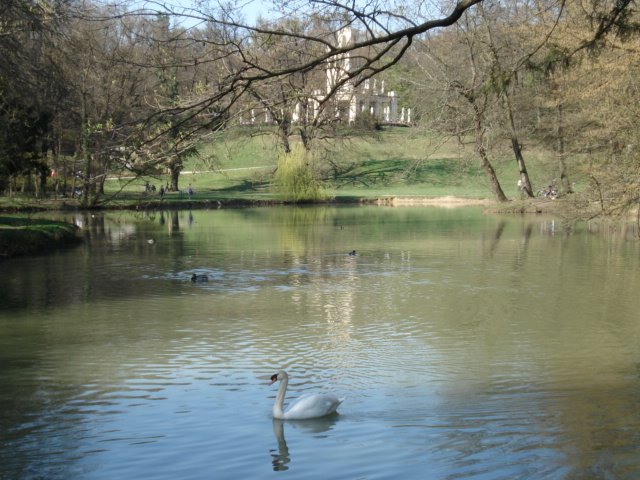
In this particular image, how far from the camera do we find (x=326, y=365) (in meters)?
12.4

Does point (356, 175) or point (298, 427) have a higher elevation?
point (356, 175)

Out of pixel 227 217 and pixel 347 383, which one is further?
pixel 227 217

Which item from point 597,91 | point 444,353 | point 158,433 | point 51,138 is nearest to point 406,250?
point 597,91

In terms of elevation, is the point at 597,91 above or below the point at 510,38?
below

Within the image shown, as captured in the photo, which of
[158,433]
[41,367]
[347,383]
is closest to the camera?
[158,433]

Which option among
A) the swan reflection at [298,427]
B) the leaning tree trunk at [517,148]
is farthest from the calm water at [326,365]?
the leaning tree trunk at [517,148]

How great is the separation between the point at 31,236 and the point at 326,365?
55.7 ft

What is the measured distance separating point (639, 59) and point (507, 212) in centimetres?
2378

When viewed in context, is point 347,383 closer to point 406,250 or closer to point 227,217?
point 406,250

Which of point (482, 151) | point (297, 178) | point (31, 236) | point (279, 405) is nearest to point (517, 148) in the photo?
point (482, 151)

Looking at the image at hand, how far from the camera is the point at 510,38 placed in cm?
3734

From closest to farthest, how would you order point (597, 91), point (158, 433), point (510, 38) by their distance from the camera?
point (158, 433) < point (597, 91) < point (510, 38)

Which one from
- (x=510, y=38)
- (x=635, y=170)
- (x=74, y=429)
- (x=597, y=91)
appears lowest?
(x=74, y=429)

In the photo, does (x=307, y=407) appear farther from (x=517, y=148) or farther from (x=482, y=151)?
(x=517, y=148)
